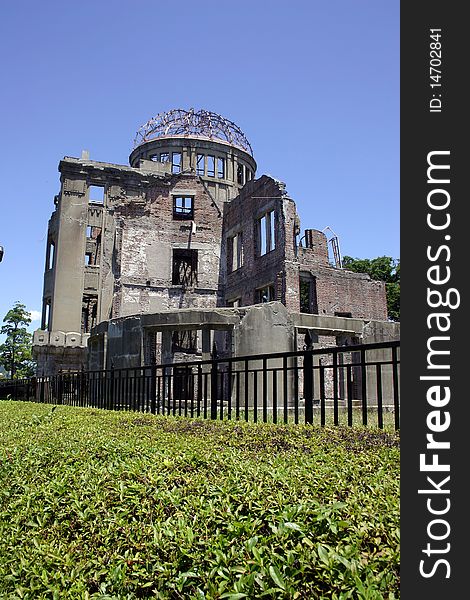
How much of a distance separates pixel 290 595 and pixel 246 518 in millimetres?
595

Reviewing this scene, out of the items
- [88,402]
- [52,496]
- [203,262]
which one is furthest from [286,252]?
[52,496]

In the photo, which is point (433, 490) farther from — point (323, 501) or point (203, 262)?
point (203, 262)

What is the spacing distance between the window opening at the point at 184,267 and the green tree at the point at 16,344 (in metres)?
19.2

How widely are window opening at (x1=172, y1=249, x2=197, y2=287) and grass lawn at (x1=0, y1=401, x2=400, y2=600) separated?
92.9 ft

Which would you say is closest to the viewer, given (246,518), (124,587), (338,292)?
(124,587)

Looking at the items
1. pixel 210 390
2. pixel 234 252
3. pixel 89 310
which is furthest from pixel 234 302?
pixel 210 390

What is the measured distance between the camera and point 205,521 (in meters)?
2.49

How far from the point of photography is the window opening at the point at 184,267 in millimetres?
32469

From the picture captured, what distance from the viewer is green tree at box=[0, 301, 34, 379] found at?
45.8m

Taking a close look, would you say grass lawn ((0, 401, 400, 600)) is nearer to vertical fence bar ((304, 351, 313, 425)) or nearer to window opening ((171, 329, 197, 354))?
vertical fence bar ((304, 351, 313, 425))

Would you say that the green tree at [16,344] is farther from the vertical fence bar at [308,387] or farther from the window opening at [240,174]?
the vertical fence bar at [308,387]

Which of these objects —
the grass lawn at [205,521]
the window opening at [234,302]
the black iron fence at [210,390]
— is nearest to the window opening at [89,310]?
the window opening at [234,302]

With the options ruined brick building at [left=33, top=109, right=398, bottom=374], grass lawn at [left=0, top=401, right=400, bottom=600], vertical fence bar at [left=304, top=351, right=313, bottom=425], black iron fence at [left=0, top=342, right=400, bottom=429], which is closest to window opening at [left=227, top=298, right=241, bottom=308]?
ruined brick building at [left=33, top=109, right=398, bottom=374]

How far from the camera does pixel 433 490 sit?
1.92 meters
